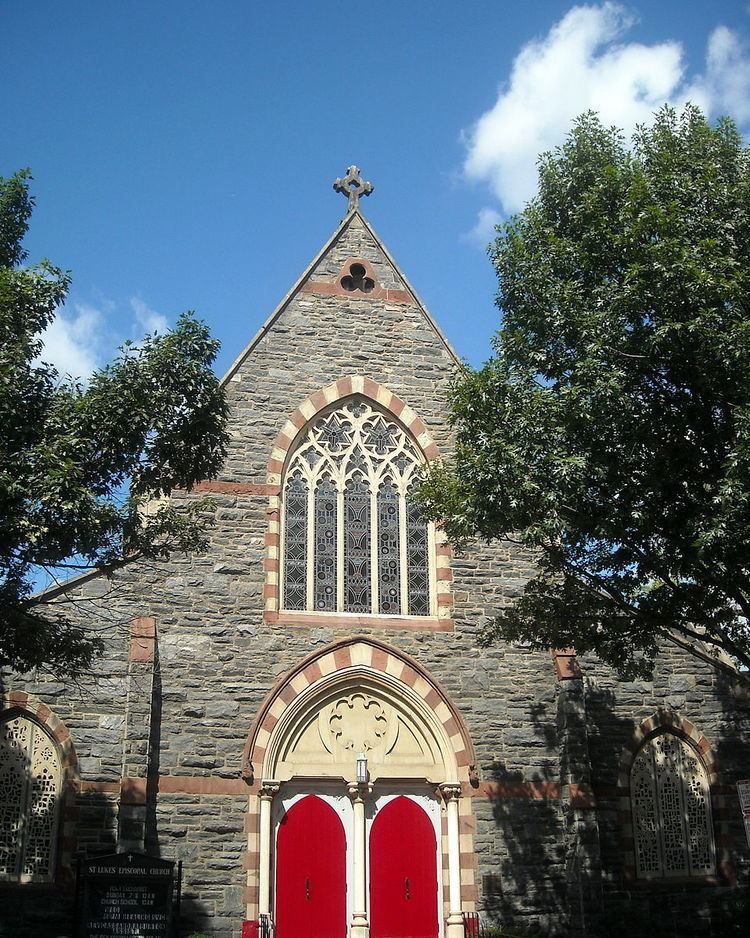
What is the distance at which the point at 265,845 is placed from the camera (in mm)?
16609

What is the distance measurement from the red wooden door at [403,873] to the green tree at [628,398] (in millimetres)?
4543

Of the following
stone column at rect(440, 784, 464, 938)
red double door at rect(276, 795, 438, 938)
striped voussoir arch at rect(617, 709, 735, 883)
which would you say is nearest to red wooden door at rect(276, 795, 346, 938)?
red double door at rect(276, 795, 438, 938)

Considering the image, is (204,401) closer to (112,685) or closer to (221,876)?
(112,685)

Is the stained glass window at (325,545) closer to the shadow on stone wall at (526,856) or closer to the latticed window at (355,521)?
the latticed window at (355,521)

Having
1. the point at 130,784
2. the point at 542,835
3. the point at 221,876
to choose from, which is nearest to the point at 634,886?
the point at 542,835

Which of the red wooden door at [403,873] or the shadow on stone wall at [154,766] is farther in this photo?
the red wooden door at [403,873]

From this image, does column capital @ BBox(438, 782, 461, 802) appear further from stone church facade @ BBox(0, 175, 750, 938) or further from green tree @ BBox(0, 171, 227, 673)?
green tree @ BBox(0, 171, 227, 673)

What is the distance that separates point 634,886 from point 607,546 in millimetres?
7187

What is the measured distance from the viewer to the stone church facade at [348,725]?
16.3 metres

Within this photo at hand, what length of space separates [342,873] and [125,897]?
4.15 meters

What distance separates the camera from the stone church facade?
1634 cm

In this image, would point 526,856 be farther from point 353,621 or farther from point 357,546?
point 357,546

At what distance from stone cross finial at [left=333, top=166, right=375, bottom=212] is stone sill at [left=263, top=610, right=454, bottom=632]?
8.02 meters

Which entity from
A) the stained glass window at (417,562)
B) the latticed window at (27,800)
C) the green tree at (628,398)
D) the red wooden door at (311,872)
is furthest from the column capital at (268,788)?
the green tree at (628,398)
